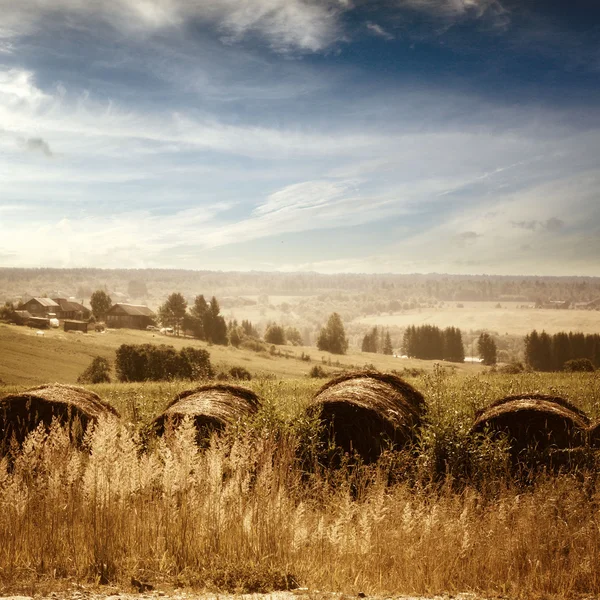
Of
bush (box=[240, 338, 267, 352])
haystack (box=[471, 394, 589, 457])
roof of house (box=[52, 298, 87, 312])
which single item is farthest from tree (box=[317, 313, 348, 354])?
haystack (box=[471, 394, 589, 457])

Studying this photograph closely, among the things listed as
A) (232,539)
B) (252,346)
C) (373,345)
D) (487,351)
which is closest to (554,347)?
(487,351)

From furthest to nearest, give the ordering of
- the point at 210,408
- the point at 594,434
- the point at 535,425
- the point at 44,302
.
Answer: the point at 44,302
the point at 210,408
the point at 535,425
the point at 594,434

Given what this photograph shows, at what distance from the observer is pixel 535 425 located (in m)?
11.7

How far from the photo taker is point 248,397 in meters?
13.2

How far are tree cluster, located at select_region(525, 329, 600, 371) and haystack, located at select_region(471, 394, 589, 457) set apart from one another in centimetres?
8419

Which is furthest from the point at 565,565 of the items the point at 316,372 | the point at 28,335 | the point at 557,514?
the point at 28,335

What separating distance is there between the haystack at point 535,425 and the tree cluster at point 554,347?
84193 millimetres

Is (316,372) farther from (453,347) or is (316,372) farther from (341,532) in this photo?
(453,347)

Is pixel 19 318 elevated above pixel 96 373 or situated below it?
above

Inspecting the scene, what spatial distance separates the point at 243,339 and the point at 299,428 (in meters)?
90.2

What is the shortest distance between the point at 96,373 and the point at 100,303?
63.8m

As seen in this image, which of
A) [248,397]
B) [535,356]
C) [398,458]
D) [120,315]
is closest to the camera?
[398,458]

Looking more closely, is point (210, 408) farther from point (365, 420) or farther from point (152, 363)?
point (152, 363)

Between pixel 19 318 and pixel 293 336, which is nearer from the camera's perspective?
pixel 19 318
